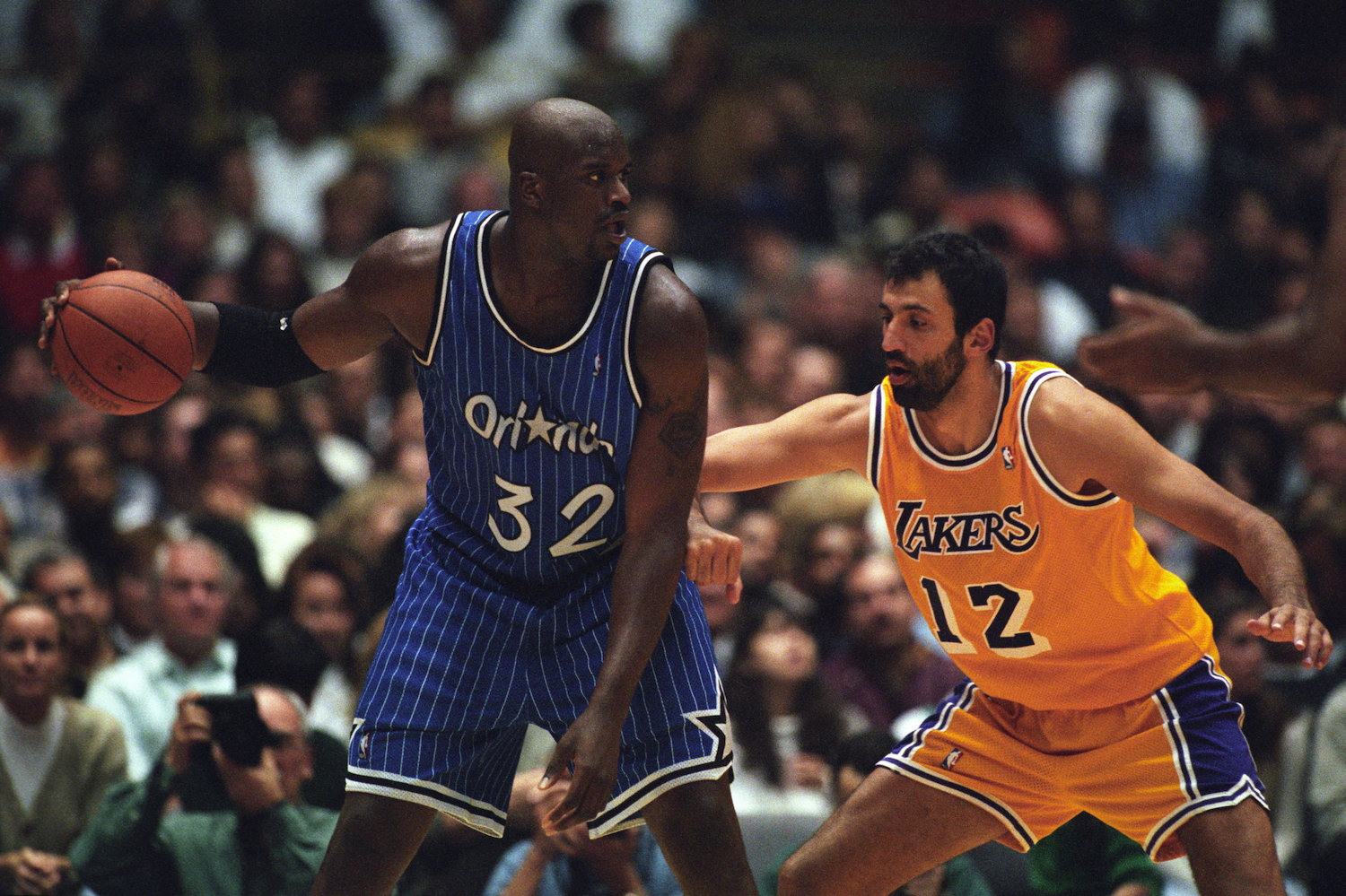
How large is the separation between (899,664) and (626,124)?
19.8 ft

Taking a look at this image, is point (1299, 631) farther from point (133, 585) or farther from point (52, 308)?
point (133, 585)

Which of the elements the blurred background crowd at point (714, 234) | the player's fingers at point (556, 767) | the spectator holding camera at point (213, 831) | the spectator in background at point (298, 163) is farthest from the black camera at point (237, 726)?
the spectator in background at point (298, 163)

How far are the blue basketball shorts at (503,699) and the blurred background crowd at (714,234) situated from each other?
226 cm

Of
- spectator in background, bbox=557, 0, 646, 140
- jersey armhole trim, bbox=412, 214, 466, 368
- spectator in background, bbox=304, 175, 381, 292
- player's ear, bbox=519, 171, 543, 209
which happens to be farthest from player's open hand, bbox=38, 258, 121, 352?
spectator in background, bbox=557, 0, 646, 140

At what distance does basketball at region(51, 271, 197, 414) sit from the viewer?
424 cm

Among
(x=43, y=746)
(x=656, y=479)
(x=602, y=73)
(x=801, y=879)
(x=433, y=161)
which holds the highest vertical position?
(x=602, y=73)

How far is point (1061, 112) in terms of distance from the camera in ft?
39.2

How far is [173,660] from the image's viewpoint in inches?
273

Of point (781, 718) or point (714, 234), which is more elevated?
point (714, 234)

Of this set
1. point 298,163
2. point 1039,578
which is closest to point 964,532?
point 1039,578

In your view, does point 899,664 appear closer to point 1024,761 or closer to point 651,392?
point 1024,761

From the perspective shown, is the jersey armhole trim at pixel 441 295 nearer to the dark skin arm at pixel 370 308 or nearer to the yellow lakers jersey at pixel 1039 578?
the dark skin arm at pixel 370 308

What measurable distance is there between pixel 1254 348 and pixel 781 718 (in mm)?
3685

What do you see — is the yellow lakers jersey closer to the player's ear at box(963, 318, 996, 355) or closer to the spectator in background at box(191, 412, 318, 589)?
the player's ear at box(963, 318, 996, 355)
